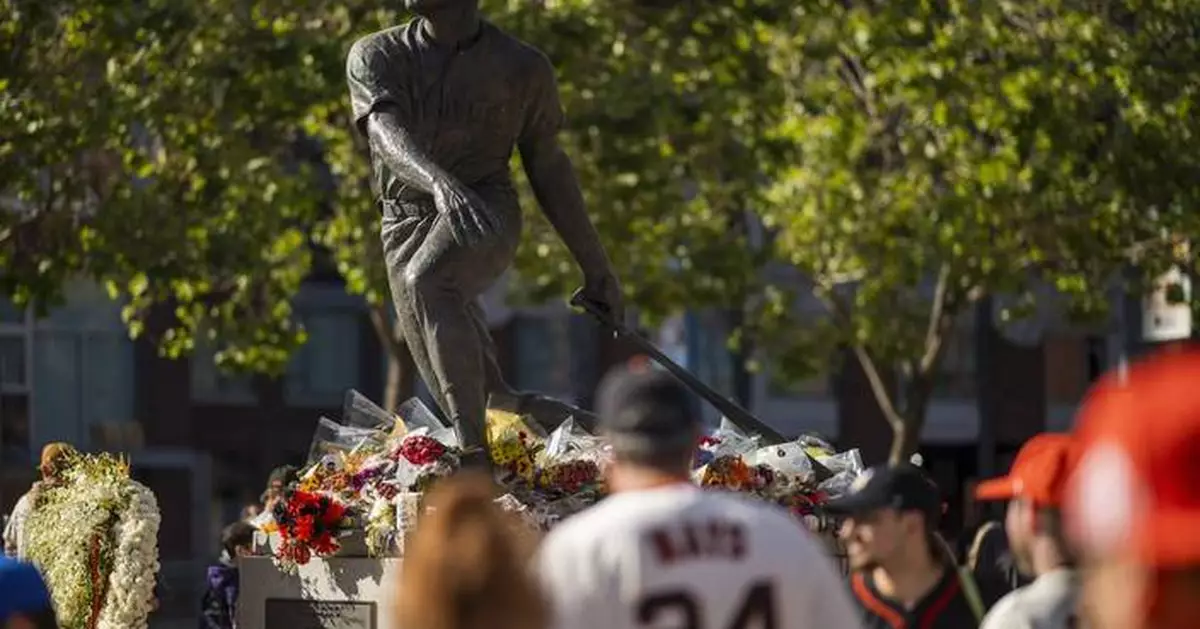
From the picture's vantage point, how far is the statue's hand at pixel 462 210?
12578mm

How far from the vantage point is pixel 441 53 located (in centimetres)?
1316

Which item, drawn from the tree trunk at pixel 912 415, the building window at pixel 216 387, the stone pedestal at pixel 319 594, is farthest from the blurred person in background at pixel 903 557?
the building window at pixel 216 387

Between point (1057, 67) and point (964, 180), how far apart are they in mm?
2077

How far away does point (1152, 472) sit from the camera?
398cm

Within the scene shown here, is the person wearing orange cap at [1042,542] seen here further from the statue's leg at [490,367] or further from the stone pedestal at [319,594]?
the statue's leg at [490,367]

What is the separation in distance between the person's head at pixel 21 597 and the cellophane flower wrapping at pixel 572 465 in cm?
636

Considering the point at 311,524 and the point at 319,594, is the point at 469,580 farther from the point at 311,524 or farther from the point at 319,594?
the point at 319,594

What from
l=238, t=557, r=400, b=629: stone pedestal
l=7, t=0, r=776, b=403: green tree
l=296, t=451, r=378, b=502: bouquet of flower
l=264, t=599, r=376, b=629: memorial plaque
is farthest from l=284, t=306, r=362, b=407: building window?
l=264, t=599, r=376, b=629: memorial plaque

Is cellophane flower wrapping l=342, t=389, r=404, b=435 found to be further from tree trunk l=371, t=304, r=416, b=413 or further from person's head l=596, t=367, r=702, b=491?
tree trunk l=371, t=304, r=416, b=413

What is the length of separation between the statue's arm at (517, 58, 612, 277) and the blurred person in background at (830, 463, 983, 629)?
5607mm

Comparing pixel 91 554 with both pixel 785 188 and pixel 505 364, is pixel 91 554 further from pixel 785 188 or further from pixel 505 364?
pixel 505 364

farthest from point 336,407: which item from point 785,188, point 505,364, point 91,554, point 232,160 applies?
point 91,554

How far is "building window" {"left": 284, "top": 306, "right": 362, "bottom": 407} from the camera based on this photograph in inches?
2130

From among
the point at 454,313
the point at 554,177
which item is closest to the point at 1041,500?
the point at 454,313
